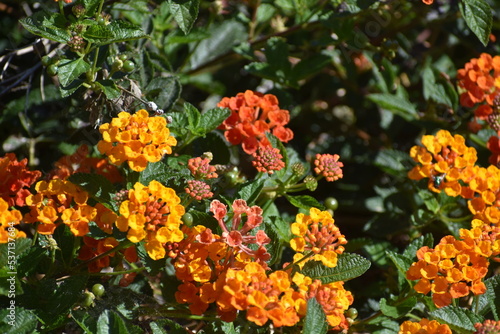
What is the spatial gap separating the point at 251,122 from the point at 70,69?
1.86ft

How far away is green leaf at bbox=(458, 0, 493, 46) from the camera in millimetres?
2020

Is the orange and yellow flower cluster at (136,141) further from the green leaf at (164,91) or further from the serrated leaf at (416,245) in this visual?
the serrated leaf at (416,245)

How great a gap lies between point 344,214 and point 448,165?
0.86 meters

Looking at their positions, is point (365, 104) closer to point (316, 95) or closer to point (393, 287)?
point (316, 95)

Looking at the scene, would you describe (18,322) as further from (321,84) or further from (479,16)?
(321,84)

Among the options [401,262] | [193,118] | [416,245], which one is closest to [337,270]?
[401,262]

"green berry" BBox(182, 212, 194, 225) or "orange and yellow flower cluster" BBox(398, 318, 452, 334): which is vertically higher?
"green berry" BBox(182, 212, 194, 225)

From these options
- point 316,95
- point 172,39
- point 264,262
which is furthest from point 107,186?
point 316,95

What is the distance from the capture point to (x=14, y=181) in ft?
5.73

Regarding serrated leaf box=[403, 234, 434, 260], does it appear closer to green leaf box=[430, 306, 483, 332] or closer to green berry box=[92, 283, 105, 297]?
green leaf box=[430, 306, 483, 332]

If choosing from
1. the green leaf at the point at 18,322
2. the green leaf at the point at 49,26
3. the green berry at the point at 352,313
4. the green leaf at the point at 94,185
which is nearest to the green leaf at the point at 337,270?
the green berry at the point at 352,313

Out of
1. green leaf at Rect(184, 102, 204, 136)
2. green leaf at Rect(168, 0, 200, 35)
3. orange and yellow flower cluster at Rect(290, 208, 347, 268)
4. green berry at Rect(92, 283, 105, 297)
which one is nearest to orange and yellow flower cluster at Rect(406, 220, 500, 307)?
orange and yellow flower cluster at Rect(290, 208, 347, 268)

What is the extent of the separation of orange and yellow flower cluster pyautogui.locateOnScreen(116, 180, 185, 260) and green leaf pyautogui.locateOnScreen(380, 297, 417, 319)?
66 cm

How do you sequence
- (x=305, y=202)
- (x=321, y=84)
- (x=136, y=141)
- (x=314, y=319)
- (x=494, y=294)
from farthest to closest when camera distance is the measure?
(x=321, y=84) → (x=305, y=202) → (x=494, y=294) → (x=136, y=141) → (x=314, y=319)
